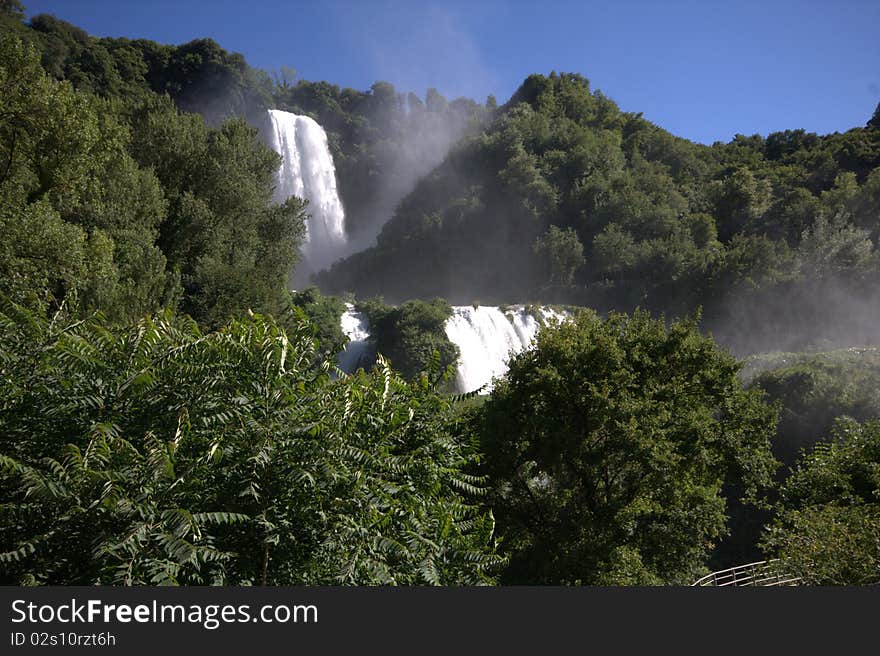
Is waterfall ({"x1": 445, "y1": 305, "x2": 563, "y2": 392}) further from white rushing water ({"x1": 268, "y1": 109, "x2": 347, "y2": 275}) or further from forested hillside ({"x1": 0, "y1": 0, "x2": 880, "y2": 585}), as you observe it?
white rushing water ({"x1": 268, "y1": 109, "x2": 347, "y2": 275})

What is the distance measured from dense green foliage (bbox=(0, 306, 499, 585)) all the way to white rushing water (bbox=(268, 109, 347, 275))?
6998 cm

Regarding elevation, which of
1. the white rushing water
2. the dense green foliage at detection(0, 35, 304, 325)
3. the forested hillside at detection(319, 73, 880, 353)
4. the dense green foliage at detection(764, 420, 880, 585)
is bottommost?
the dense green foliage at detection(764, 420, 880, 585)

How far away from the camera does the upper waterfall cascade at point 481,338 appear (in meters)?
47.0

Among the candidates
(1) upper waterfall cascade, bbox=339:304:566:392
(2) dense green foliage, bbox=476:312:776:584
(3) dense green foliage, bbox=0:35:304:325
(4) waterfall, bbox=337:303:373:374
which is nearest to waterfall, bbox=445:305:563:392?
(1) upper waterfall cascade, bbox=339:304:566:392

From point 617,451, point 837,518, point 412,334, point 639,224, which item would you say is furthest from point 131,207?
point 639,224

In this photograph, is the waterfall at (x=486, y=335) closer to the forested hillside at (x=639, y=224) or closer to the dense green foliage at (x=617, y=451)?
the forested hillside at (x=639, y=224)

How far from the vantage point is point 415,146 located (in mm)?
112188

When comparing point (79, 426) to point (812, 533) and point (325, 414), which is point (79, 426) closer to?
point (325, 414)

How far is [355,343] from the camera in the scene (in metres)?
49.5

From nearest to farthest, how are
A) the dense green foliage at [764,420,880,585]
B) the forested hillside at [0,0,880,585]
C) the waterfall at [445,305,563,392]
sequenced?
the forested hillside at [0,0,880,585]
the dense green foliage at [764,420,880,585]
the waterfall at [445,305,563,392]

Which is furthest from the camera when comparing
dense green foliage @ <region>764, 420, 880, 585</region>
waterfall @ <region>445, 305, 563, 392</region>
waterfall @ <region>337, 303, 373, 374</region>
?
waterfall @ <region>337, 303, 373, 374</region>

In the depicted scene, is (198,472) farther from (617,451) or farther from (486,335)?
(486,335)

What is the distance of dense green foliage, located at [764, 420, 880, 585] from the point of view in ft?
29.3

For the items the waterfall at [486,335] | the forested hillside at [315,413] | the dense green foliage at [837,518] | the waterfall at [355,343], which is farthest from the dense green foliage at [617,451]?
the waterfall at [355,343]
